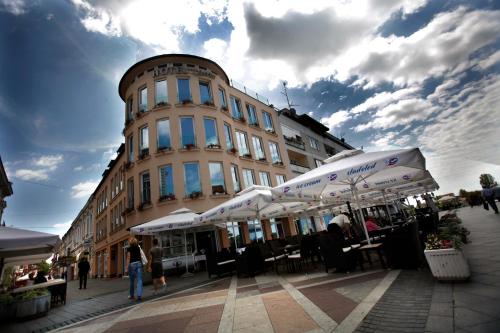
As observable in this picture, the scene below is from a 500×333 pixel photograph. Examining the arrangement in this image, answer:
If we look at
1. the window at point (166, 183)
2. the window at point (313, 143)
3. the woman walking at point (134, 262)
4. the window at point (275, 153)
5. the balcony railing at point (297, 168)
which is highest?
the window at point (313, 143)

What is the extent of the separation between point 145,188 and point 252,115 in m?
11.7

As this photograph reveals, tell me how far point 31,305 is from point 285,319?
8.20 meters

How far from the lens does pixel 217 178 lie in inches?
698

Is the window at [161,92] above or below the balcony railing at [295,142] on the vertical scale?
above

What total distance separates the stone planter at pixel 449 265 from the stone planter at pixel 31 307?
10472 mm

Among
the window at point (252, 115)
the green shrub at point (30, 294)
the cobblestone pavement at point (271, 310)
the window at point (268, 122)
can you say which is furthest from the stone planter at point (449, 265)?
the window at point (268, 122)

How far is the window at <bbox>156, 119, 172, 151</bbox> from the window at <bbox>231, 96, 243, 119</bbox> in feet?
19.5

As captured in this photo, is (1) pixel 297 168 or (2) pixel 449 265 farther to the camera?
(1) pixel 297 168

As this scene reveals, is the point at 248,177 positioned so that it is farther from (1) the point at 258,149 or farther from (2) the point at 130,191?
(2) the point at 130,191

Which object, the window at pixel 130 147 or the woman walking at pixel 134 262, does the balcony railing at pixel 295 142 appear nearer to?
the window at pixel 130 147

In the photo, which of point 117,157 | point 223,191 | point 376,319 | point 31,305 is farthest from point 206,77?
point 376,319

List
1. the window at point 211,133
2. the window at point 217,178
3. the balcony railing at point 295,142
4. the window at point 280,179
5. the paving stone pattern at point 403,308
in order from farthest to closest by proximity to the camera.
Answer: the balcony railing at point 295,142
the window at point 280,179
the window at point 211,133
the window at point 217,178
the paving stone pattern at point 403,308

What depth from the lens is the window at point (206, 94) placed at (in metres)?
19.2

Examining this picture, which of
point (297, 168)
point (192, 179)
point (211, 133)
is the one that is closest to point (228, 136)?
point (211, 133)
